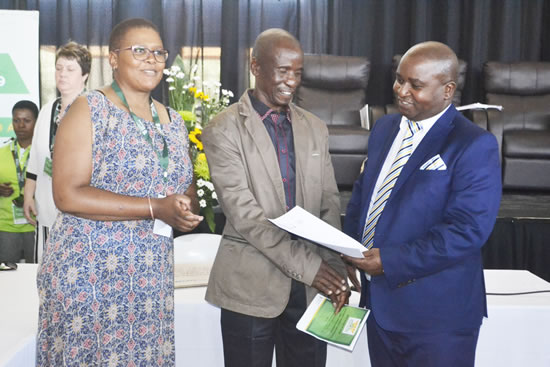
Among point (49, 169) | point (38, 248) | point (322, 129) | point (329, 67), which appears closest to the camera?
point (322, 129)

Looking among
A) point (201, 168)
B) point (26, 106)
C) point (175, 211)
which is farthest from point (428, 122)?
point (26, 106)

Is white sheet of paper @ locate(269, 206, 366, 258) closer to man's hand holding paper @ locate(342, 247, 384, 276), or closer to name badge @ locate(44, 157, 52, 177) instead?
man's hand holding paper @ locate(342, 247, 384, 276)

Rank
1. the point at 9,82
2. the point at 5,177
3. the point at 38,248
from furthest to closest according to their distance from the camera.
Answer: the point at 9,82 → the point at 5,177 → the point at 38,248

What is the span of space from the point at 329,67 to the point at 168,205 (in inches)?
159

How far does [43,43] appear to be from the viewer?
238 inches

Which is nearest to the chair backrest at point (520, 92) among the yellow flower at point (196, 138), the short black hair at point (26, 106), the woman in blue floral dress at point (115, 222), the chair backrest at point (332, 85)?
the chair backrest at point (332, 85)

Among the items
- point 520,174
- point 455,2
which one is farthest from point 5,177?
point 455,2

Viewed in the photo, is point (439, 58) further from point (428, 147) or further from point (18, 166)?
point (18, 166)

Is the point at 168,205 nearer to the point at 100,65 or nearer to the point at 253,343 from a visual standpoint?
the point at 253,343

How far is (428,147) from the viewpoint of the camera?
5.08 ft

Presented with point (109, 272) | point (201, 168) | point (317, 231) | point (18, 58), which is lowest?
point (109, 272)

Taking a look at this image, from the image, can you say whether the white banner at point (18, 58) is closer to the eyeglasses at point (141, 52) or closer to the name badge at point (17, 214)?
the name badge at point (17, 214)

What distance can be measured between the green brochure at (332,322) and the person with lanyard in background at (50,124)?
5.54ft

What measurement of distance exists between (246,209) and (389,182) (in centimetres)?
39
